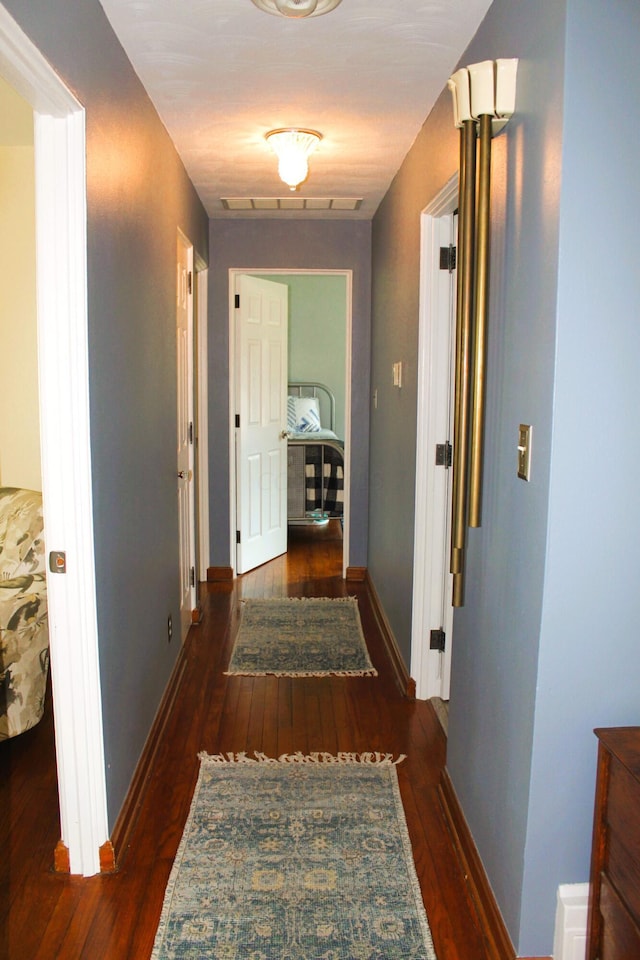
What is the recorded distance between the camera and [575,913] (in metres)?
1.61

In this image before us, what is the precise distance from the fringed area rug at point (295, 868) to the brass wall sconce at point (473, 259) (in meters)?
0.98

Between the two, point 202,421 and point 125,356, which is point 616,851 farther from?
point 202,421

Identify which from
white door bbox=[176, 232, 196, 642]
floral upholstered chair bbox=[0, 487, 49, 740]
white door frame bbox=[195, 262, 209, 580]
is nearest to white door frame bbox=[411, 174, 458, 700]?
white door bbox=[176, 232, 196, 642]

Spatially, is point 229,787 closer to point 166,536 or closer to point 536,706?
point 166,536

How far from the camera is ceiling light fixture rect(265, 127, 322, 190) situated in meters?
3.01

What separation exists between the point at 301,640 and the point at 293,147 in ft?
7.58

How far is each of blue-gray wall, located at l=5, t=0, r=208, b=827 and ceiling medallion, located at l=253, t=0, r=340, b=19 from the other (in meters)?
0.44

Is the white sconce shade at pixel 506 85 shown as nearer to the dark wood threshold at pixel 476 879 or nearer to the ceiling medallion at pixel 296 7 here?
the ceiling medallion at pixel 296 7

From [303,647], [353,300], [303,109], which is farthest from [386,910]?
[353,300]

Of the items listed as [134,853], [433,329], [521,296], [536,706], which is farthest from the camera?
[433,329]

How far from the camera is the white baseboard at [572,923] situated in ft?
5.26

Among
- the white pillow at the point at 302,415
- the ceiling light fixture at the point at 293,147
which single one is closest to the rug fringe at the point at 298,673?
the ceiling light fixture at the point at 293,147

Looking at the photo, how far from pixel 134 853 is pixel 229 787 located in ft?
1.34

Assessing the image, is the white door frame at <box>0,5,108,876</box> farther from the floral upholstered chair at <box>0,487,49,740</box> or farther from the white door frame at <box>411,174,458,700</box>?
the white door frame at <box>411,174,458,700</box>
